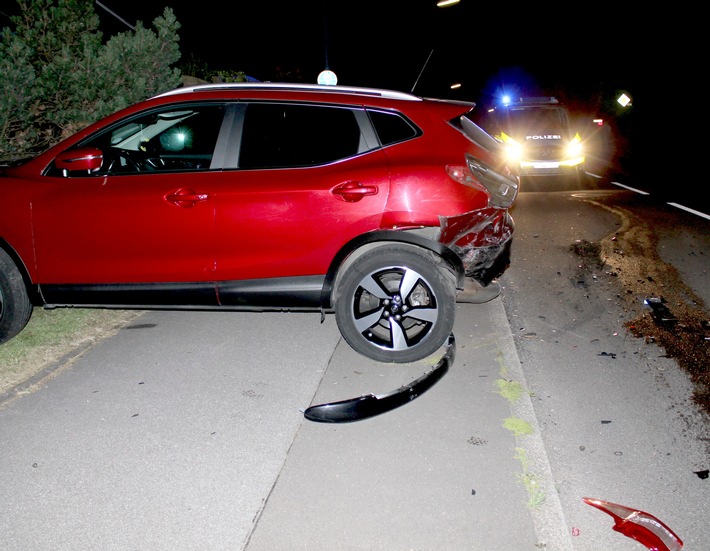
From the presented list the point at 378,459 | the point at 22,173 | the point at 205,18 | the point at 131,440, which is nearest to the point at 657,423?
the point at 378,459

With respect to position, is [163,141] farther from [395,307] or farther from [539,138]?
[539,138]

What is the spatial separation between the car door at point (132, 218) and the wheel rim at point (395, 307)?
1.14 metres

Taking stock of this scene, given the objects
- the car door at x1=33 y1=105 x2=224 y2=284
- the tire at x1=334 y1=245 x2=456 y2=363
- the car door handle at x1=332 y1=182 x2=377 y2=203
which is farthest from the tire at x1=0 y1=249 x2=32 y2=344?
the car door handle at x1=332 y1=182 x2=377 y2=203

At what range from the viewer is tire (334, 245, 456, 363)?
4590mm

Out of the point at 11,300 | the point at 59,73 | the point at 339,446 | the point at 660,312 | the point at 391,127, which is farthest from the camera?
the point at 59,73

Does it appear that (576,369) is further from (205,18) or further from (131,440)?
(205,18)

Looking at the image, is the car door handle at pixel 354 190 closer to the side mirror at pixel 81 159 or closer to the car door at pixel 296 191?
the car door at pixel 296 191

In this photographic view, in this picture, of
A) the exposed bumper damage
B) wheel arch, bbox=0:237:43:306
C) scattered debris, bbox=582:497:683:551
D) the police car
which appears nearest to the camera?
scattered debris, bbox=582:497:683:551

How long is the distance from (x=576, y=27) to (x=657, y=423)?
45.7 meters

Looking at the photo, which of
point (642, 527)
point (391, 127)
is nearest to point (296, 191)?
point (391, 127)

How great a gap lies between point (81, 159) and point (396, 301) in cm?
244

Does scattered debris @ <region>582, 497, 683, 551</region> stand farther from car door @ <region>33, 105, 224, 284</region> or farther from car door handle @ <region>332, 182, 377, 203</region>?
car door @ <region>33, 105, 224, 284</region>

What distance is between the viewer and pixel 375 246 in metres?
4.66

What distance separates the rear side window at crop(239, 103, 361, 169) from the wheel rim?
3.06 ft
